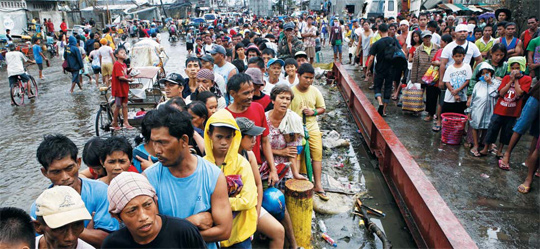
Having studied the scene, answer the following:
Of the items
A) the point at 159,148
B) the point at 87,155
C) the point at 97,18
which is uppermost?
the point at 97,18

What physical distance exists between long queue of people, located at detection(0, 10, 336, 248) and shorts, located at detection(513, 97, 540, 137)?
127 inches

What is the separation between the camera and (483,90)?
19.2ft

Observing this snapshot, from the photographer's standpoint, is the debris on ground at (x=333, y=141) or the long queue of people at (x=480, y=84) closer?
the long queue of people at (x=480, y=84)

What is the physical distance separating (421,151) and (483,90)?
1.38 m

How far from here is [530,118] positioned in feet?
16.4

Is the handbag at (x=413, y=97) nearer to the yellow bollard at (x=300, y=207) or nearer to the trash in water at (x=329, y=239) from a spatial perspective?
the trash in water at (x=329, y=239)

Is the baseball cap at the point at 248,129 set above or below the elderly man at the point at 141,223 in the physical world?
above

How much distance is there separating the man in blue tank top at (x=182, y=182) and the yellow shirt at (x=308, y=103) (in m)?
2.70

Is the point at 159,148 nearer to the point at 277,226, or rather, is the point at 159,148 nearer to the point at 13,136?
the point at 277,226

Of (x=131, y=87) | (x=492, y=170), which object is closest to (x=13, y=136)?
(x=131, y=87)

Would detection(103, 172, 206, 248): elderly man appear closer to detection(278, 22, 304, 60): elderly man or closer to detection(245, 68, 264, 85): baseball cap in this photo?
detection(245, 68, 264, 85): baseball cap

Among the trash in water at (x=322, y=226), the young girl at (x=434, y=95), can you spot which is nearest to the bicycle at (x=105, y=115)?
the trash in water at (x=322, y=226)

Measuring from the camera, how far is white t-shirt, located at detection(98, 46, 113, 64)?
36.0 feet

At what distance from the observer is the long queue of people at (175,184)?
189 cm
